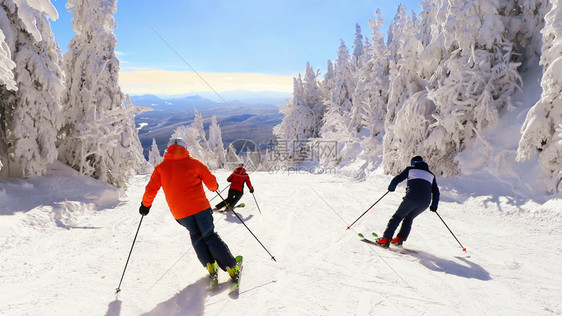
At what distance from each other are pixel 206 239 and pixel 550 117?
35.0ft

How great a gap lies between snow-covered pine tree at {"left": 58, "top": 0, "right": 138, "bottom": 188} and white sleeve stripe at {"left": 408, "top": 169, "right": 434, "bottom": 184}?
36.2 ft

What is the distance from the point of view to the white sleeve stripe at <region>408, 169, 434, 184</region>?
5.50 metres

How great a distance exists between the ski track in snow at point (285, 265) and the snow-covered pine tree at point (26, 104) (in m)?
0.96

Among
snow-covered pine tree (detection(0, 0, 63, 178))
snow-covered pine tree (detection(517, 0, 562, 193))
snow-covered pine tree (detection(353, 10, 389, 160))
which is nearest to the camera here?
snow-covered pine tree (detection(517, 0, 562, 193))

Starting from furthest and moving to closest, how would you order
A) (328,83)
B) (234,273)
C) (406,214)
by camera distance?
(328,83), (406,214), (234,273)

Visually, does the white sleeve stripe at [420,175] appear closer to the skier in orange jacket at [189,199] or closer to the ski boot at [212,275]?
the skier in orange jacket at [189,199]

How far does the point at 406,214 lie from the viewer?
18.1 feet

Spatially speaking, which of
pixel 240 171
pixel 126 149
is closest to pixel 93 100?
pixel 126 149

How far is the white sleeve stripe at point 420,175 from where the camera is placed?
550 centimetres

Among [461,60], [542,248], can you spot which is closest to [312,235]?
[542,248]

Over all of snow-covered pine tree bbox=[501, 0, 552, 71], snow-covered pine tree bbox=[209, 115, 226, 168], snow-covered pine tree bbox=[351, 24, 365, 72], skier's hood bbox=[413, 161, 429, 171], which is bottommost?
snow-covered pine tree bbox=[209, 115, 226, 168]

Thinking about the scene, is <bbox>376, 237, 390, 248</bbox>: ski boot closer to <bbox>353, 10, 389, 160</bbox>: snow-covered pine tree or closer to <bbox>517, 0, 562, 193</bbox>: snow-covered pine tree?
<bbox>517, 0, 562, 193</bbox>: snow-covered pine tree

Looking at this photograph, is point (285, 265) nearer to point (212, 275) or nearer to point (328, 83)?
point (212, 275)

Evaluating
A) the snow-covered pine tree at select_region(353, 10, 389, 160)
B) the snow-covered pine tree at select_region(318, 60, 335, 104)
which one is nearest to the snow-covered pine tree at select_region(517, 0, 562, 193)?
the snow-covered pine tree at select_region(353, 10, 389, 160)
